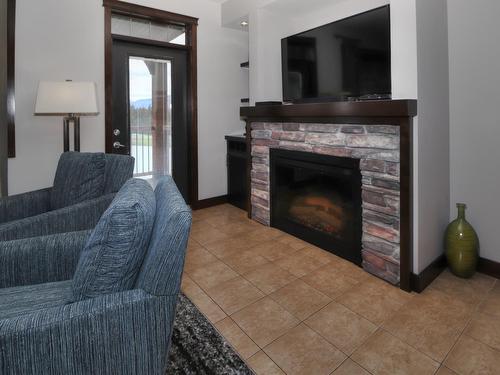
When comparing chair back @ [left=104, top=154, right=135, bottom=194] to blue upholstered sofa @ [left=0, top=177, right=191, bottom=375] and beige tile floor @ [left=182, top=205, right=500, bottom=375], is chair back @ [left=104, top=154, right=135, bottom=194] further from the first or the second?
blue upholstered sofa @ [left=0, top=177, right=191, bottom=375]

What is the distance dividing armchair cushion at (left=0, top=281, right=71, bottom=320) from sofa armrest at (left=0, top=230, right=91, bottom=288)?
0.06 m

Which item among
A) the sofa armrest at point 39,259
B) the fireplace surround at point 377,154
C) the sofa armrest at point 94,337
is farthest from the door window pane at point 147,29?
the sofa armrest at point 94,337

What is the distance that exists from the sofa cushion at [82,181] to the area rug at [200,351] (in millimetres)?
1004

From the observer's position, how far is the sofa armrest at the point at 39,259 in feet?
4.50

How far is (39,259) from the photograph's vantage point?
1.40m

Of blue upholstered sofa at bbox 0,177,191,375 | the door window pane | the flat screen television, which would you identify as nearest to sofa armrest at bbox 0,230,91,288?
blue upholstered sofa at bbox 0,177,191,375

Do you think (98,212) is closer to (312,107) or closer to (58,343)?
(58,343)

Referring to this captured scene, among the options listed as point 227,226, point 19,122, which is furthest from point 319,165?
point 19,122

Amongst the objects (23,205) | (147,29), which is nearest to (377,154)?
(23,205)

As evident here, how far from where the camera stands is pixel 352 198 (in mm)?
2545

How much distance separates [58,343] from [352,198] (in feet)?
7.11

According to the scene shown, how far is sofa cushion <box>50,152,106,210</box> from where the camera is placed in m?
2.12

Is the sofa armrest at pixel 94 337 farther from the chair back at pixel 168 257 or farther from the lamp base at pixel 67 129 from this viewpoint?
the lamp base at pixel 67 129

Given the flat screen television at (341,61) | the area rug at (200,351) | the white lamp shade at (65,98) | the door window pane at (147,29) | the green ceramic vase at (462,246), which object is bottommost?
the area rug at (200,351)
